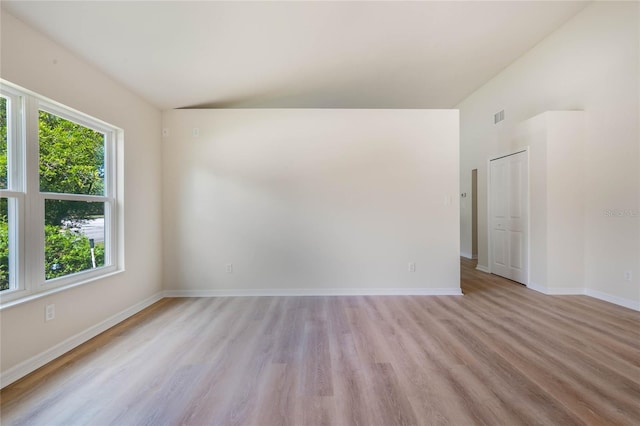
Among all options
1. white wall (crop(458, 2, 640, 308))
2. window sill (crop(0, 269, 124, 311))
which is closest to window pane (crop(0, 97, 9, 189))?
window sill (crop(0, 269, 124, 311))

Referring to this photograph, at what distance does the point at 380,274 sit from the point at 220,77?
3.34 metres

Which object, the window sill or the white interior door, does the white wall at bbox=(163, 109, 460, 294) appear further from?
the white interior door

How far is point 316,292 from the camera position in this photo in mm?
3531

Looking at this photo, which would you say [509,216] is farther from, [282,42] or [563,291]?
[282,42]

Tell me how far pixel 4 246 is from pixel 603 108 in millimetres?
6308

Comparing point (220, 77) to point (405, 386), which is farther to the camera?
point (220, 77)

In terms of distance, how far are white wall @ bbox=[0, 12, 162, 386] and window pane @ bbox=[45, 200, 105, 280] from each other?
9.0 inches

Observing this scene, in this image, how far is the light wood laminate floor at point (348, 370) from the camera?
1.43m

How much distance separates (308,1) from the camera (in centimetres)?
229

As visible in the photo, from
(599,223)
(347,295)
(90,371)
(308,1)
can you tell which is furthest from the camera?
(347,295)

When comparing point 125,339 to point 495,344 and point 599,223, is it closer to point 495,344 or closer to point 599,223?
point 495,344

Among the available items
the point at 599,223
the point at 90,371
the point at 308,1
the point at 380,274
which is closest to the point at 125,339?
the point at 90,371

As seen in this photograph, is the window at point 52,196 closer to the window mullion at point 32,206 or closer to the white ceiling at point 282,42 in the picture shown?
the window mullion at point 32,206

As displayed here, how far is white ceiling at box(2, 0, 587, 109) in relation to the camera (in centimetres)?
207
